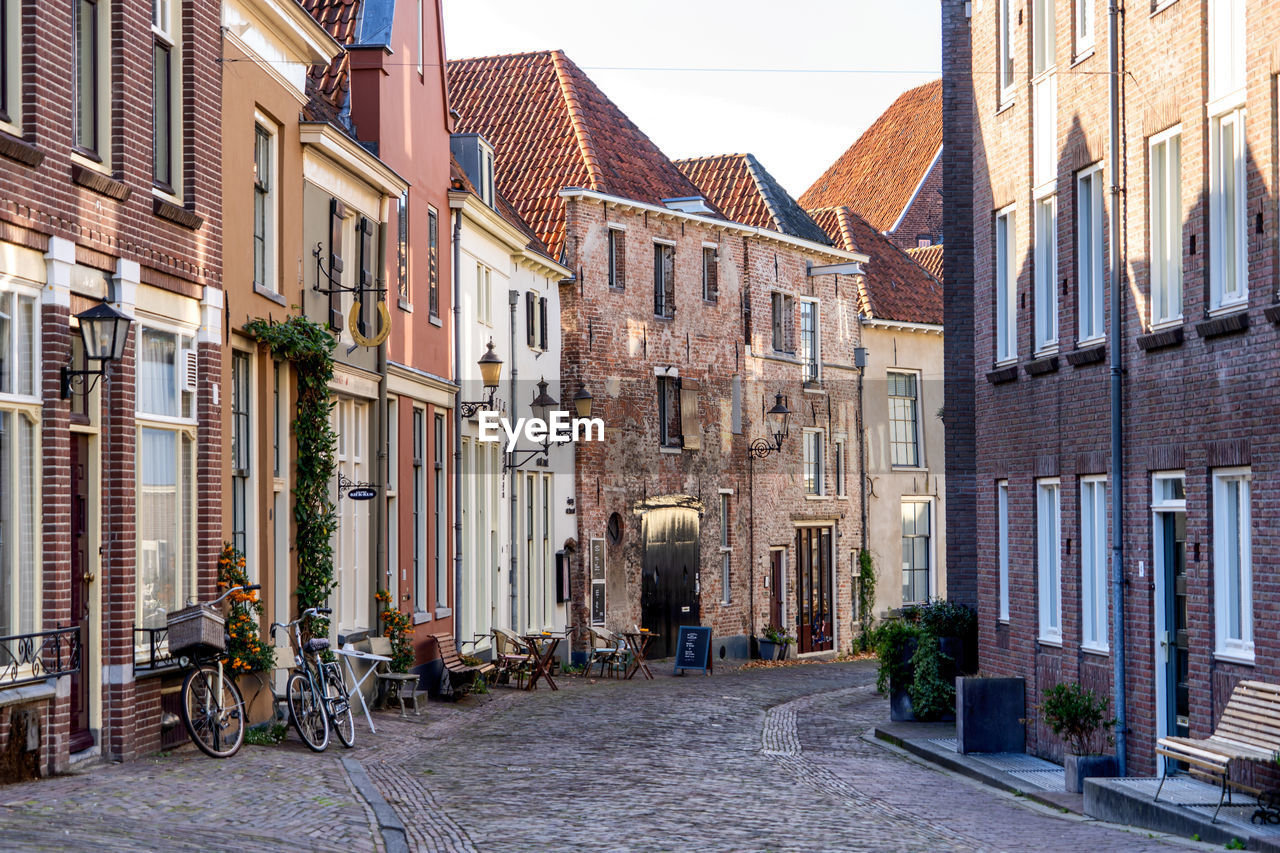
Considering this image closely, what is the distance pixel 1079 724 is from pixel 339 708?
6708mm

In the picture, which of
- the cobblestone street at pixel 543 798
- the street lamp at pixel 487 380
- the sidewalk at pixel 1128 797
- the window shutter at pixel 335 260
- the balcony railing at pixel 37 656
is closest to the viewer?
the cobblestone street at pixel 543 798

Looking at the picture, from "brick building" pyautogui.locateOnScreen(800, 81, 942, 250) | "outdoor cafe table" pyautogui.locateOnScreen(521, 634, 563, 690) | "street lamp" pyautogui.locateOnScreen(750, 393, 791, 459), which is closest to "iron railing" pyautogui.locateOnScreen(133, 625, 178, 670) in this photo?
"outdoor cafe table" pyautogui.locateOnScreen(521, 634, 563, 690)

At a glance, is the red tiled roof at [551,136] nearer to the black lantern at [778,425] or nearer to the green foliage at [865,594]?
the black lantern at [778,425]

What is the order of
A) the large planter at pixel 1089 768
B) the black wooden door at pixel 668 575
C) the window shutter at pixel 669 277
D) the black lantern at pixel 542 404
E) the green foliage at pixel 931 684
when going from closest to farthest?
the large planter at pixel 1089 768 < the green foliage at pixel 931 684 < the black lantern at pixel 542 404 < the black wooden door at pixel 668 575 < the window shutter at pixel 669 277

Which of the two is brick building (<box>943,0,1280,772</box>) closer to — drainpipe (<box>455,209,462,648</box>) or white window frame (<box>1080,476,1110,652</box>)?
white window frame (<box>1080,476,1110,652</box>)

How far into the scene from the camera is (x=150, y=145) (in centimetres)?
1368

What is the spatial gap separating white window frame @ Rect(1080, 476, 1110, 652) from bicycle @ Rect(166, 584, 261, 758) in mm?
7987

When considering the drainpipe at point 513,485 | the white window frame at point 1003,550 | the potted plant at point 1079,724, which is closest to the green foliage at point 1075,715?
the potted plant at point 1079,724

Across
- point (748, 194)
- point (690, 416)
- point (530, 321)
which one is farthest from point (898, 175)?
point (530, 321)

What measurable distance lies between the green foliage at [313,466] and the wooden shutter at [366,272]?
2617 mm

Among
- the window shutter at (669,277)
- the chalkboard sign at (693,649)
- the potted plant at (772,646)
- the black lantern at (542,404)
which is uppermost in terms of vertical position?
the window shutter at (669,277)

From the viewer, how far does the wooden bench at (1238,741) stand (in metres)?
11.5

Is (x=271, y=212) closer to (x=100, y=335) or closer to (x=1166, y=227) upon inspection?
(x=100, y=335)

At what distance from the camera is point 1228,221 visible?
13.5m
